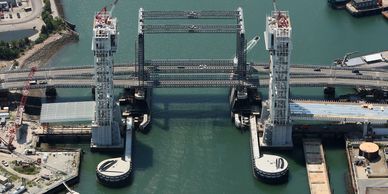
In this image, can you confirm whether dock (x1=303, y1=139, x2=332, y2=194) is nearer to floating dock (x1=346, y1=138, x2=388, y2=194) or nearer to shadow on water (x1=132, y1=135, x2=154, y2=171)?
floating dock (x1=346, y1=138, x2=388, y2=194)

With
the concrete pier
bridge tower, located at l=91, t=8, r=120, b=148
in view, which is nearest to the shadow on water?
the concrete pier

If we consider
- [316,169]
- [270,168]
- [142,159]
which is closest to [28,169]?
[142,159]

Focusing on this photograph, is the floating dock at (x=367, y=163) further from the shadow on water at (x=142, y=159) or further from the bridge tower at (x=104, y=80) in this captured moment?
the bridge tower at (x=104, y=80)

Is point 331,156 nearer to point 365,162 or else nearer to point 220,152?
point 365,162

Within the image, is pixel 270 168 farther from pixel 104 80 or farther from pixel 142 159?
pixel 104 80

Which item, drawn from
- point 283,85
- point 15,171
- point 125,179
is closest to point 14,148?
point 15,171

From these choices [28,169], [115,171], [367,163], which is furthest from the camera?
[367,163]
